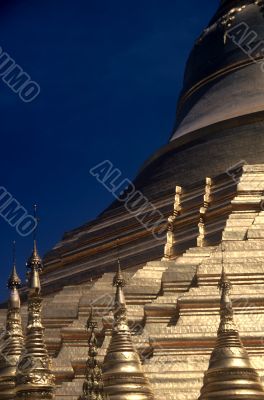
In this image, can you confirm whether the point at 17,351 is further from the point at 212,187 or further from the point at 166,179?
the point at 166,179

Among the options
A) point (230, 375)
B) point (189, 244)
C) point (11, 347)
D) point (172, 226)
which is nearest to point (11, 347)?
point (11, 347)

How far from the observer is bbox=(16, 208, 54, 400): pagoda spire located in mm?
13734

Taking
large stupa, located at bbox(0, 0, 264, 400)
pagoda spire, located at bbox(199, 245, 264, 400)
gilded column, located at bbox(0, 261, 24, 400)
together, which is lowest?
pagoda spire, located at bbox(199, 245, 264, 400)

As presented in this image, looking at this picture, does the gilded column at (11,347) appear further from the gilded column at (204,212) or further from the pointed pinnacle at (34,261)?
the gilded column at (204,212)

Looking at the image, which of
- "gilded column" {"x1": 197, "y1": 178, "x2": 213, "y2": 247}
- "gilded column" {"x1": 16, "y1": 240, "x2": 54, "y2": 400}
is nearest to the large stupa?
"gilded column" {"x1": 197, "y1": 178, "x2": 213, "y2": 247}

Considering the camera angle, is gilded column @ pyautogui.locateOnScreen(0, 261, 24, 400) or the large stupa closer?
gilded column @ pyautogui.locateOnScreen(0, 261, 24, 400)

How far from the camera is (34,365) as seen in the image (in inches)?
548

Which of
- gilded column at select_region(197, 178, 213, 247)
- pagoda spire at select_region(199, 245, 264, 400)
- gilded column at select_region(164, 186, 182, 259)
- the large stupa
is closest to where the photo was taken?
pagoda spire at select_region(199, 245, 264, 400)

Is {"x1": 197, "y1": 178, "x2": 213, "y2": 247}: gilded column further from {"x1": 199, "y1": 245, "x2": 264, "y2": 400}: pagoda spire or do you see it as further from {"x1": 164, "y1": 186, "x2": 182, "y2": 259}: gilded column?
{"x1": 199, "y1": 245, "x2": 264, "y2": 400}: pagoda spire

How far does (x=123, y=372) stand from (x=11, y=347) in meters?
1.80

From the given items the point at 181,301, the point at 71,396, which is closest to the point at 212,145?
the point at 181,301

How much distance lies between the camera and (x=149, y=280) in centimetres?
2131

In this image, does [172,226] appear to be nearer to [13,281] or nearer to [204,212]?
[204,212]

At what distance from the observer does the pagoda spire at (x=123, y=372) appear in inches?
582
